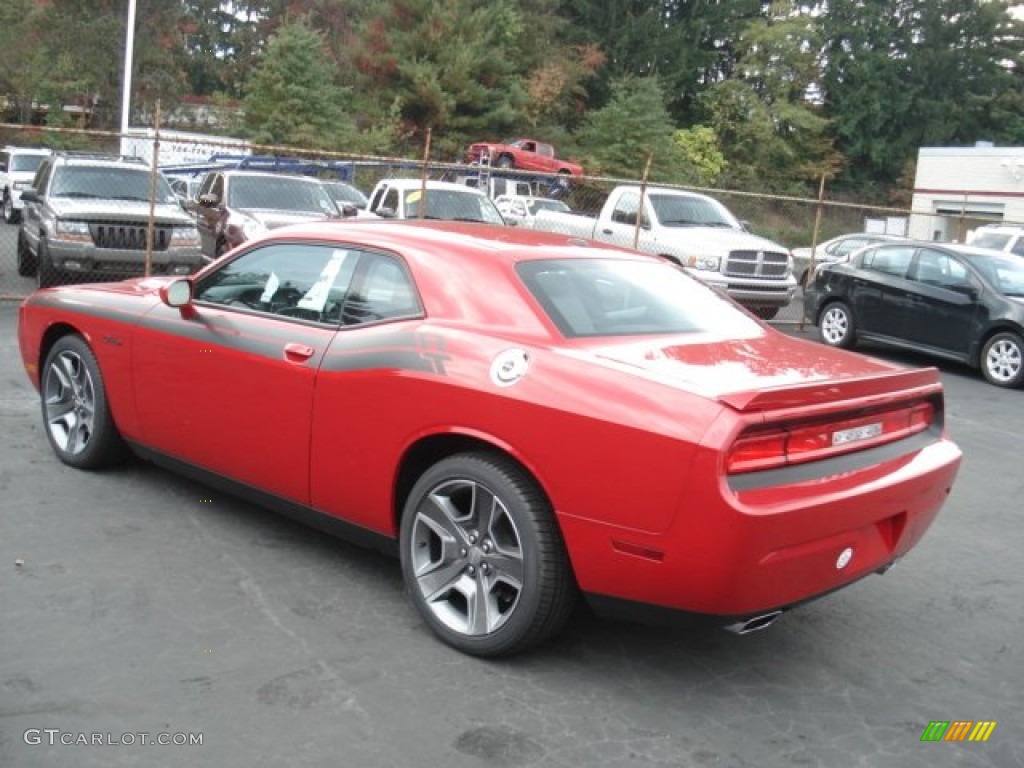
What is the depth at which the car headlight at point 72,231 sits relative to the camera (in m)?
11.7

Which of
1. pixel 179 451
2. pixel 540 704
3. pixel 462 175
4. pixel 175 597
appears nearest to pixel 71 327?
pixel 179 451

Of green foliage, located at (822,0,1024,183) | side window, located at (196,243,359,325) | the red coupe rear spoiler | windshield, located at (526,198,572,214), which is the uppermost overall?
green foliage, located at (822,0,1024,183)

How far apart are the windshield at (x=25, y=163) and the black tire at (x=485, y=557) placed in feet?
82.8

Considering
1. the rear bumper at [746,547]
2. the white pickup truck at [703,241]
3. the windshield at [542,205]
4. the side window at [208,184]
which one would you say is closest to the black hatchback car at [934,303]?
the white pickup truck at [703,241]

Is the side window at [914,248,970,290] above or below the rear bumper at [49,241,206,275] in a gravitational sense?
above

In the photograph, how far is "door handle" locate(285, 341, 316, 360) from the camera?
4.30 meters

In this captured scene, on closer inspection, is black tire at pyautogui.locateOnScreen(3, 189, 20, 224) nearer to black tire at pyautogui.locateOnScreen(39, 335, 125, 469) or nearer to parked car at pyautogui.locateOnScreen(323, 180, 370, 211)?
parked car at pyautogui.locateOnScreen(323, 180, 370, 211)

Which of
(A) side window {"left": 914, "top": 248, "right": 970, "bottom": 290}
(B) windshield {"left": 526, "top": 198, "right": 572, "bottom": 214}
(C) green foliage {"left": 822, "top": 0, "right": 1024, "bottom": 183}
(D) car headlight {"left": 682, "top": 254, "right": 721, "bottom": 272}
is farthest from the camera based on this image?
(C) green foliage {"left": 822, "top": 0, "right": 1024, "bottom": 183}

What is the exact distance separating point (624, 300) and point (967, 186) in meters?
41.5

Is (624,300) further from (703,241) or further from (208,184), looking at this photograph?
(208,184)

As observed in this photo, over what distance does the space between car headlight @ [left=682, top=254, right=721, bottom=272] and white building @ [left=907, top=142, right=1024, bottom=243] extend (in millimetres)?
26304

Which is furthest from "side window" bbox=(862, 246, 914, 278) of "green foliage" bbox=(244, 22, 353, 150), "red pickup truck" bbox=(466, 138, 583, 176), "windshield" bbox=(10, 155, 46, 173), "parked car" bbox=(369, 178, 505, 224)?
"green foliage" bbox=(244, 22, 353, 150)

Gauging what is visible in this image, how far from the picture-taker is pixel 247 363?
453 centimetres

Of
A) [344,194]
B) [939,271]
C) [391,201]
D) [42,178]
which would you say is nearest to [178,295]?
[42,178]
